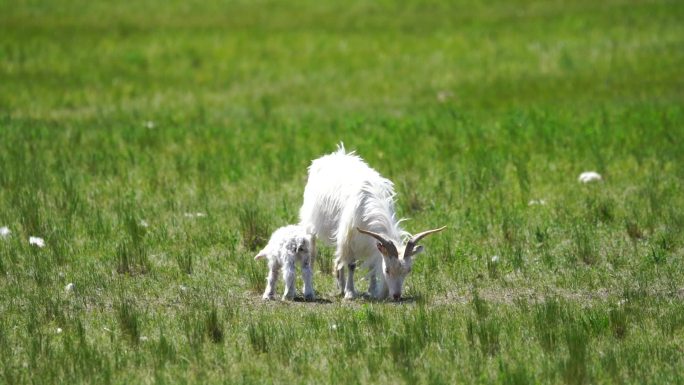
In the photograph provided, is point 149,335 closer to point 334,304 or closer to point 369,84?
point 334,304

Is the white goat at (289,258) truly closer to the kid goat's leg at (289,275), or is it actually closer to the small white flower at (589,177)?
the kid goat's leg at (289,275)

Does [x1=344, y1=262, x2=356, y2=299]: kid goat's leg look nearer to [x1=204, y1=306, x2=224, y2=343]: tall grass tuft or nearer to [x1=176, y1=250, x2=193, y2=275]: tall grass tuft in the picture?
[x1=176, y1=250, x2=193, y2=275]: tall grass tuft

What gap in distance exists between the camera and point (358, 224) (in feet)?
37.8

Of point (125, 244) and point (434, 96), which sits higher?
point (434, 96)

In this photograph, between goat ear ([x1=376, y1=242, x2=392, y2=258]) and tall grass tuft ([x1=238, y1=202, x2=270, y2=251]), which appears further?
tall grass tuft ([x1=238, y1=202, x2=270, y2=251])

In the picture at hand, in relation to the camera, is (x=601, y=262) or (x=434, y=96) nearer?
(x=601, y=262)

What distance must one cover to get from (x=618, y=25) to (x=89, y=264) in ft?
77.7

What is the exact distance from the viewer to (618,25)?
32469 mm

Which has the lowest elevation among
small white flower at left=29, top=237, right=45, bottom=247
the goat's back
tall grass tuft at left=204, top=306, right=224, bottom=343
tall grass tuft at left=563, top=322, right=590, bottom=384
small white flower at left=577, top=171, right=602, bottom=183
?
tall grass tuft at left=563, top=322, right=590, bottom=384

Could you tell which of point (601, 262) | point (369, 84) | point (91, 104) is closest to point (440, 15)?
point (369, 84)

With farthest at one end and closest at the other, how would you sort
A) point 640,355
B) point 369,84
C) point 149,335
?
point 369,84
point 149,335
point 640,355

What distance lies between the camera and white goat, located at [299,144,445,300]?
10875 millimetres

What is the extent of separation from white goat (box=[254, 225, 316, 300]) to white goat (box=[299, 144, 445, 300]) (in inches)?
19.5

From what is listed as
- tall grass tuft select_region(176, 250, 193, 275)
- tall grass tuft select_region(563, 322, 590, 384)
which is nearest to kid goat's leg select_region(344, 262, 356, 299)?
tall grass tuft select_region(176, 250, 193, 275)
